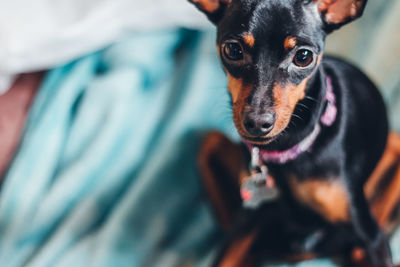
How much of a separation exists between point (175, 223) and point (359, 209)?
577mm

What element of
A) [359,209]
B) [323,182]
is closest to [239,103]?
[323,182]

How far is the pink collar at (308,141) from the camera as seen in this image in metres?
1.10

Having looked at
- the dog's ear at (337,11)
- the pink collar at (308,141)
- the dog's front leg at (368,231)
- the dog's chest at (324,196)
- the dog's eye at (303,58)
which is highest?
the dog's ear at (337,11)

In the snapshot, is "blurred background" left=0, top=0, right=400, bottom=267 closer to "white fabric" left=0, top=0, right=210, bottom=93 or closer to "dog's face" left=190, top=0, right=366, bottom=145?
"white fabric" left=0, top=0, right=210, bottom=93

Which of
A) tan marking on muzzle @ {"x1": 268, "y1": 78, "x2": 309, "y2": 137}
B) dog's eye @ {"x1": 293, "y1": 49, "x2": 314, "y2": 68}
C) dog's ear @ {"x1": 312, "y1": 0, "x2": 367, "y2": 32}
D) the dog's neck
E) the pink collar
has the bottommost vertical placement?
the pink collar

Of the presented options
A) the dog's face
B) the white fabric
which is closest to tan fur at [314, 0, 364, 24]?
the dog's face

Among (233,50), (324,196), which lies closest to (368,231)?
(324,196)

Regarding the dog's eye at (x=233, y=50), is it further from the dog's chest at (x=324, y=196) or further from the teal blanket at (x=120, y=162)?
the teal blanket at (x=120, y=162)

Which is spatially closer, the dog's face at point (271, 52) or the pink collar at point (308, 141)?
the dog's face at point (271, 52)

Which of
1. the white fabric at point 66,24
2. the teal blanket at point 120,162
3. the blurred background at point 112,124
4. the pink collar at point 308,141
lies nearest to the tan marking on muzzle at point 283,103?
the pink collar at point 308,141

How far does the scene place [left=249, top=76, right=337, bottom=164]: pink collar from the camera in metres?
1.10

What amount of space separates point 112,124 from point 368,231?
0.82 meters

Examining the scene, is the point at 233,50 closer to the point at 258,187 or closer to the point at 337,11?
the point at 337,11

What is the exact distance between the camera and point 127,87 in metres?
1.63
